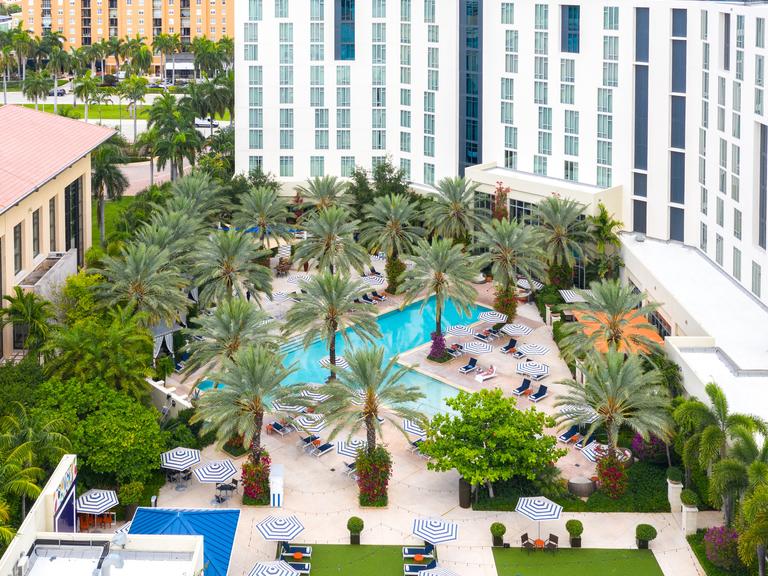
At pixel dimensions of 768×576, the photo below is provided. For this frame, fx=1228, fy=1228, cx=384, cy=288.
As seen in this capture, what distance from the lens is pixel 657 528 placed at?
4759cm

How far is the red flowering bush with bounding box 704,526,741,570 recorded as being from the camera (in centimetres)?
4369

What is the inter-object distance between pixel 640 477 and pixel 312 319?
17441 mm

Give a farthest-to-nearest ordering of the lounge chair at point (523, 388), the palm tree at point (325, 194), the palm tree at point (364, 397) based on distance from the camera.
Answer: the palm tree at point (325, 194) < the lounge chair at point (523, 388) < the palm tree at point (364, 397)

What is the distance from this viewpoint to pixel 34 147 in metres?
69.1

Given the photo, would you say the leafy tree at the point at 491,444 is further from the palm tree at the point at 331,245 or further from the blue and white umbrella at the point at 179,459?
the palm tree at the point at 331,245

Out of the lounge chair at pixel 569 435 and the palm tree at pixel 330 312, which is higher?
the palm tree at pixel 330 312

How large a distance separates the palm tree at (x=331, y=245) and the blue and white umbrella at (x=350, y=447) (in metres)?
18.3

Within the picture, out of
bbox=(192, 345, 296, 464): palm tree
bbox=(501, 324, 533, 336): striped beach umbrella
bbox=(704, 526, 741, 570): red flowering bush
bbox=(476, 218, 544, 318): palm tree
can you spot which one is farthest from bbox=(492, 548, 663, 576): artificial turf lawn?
bbox=(476, 218, 544, 318): palm tree

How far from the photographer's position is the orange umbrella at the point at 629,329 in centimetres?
5603

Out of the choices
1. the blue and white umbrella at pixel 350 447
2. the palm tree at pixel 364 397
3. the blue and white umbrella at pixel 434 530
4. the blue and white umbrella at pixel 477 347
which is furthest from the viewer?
the blue and white umbrella at pixel 477 347

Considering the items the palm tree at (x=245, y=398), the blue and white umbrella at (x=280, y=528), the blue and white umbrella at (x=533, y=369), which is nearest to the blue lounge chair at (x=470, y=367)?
the blue and white umbrella at (x=533, y=369)

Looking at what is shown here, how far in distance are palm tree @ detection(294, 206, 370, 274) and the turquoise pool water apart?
4.24m

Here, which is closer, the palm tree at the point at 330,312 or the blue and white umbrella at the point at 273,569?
the blue and white umbrella at the point at 273,569

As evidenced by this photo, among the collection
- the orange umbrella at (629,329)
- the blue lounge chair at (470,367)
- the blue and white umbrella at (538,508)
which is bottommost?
the blue and white umbrella at (538,508)
